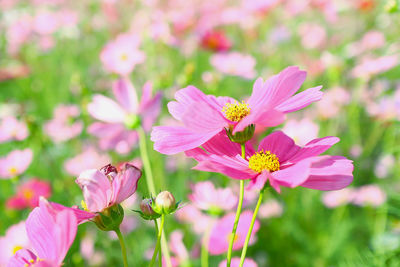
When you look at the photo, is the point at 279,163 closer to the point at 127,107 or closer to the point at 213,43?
the point at 127,107

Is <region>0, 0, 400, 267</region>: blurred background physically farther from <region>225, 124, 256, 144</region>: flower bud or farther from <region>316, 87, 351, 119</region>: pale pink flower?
<region>225, 124, 256, 144</region>: flower bud

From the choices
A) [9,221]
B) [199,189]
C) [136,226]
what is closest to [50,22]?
[9,221]

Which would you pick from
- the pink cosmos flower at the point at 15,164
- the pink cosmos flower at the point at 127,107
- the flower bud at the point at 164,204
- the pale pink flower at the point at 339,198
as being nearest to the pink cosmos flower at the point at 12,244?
the pink cosmos flower at the point at 127,107

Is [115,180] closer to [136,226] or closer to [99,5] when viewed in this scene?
[136,226]

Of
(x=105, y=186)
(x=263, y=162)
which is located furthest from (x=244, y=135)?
(x=105, y=186)

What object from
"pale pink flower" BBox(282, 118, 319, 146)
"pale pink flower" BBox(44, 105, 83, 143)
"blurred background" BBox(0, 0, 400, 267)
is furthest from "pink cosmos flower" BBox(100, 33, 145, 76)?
"pale pink flower" BBox(282, 118, 319, 146)
